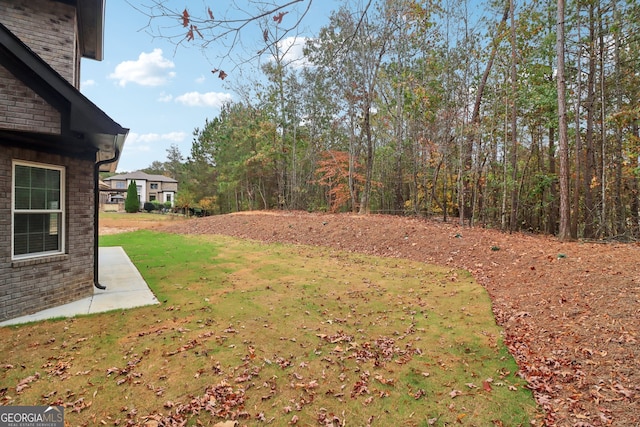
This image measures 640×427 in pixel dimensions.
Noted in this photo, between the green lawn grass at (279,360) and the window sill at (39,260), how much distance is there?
89 cm

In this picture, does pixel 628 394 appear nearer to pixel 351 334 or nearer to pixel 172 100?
pixel 351 334

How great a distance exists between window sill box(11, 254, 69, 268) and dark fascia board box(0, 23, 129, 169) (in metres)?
1.76

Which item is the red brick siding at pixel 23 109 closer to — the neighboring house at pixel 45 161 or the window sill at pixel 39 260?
the neighboring house at pixel 45 161

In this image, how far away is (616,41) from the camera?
933 centimetres

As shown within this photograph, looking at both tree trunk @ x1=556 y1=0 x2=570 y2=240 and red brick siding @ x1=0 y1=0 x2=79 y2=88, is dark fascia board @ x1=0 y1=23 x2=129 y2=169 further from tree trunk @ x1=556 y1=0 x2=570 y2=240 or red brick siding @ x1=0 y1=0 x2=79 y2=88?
tree trunk @ x1=556 y1=0 x2=570 y2=240

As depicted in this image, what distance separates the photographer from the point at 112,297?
5.52 meters

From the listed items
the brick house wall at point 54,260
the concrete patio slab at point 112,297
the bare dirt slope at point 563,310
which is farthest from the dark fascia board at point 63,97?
the bare dirt slope at point 563,310

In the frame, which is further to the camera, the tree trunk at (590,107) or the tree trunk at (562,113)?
the tree trunk at (590,107)

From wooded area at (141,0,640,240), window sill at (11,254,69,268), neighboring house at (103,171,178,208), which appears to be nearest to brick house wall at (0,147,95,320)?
window sill at (11,254,69,268)

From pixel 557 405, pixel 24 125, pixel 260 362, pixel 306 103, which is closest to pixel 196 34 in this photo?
pixel 260 362

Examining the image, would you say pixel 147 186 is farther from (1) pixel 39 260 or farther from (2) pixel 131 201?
(1) pixel 39 260
